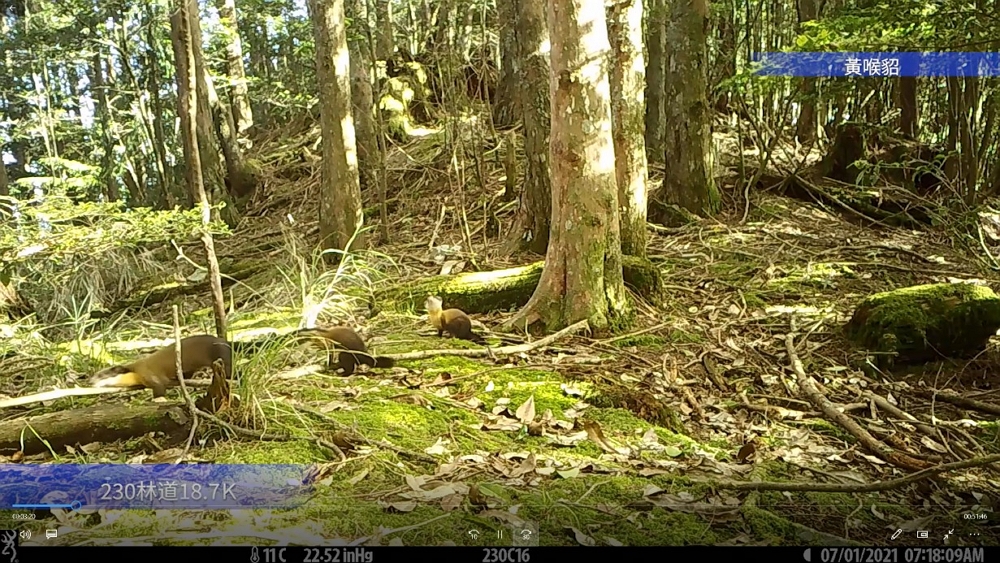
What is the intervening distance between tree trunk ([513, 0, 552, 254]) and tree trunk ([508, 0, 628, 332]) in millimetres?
1304

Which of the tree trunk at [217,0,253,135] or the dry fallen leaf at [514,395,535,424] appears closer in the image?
the dry fallen leaf at [514,395,535,424]

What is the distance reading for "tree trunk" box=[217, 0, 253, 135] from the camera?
326 inches

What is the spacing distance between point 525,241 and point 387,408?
261 cm

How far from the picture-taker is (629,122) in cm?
409

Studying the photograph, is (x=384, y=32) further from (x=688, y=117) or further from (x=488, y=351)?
(x=488, y=351)

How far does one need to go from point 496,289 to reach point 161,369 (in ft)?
6.28

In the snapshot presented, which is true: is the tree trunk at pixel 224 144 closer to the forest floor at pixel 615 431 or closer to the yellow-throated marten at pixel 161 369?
the forest floor at pixel 615 431

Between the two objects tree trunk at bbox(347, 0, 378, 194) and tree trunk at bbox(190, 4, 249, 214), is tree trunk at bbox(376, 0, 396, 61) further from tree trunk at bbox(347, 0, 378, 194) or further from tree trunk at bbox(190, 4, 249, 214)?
tree trunk at bbox(190, 4, 249, 214)

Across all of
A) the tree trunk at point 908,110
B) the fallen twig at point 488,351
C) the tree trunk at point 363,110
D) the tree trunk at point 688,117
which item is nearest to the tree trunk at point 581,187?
the fallen twig at point 488,351

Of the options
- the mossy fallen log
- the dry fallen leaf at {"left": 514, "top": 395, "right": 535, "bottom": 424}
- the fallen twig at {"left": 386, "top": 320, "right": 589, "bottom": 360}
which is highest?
the mossy fallen log

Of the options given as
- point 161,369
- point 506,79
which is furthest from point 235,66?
point 161,369

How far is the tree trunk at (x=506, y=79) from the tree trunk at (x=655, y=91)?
1.45 m

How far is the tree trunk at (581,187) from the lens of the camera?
3.03 meters
